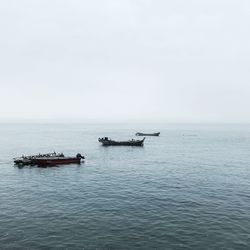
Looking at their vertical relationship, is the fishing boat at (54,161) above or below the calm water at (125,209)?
above

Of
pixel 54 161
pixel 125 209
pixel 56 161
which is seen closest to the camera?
pixel 125 209

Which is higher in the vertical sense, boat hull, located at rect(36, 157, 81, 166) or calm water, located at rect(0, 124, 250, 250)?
boat hull, located at rect(36, 157, 81, 166)

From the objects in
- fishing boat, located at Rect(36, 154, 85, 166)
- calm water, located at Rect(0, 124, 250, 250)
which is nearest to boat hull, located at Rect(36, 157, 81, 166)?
fishing boat, located at Rect(36, 154, 85, 166)

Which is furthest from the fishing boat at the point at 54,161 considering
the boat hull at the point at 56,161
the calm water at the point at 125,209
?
the calm water at the point at 125,209

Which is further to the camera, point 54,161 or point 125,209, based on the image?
point 54,161

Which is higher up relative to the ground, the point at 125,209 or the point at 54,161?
the point at 54,161

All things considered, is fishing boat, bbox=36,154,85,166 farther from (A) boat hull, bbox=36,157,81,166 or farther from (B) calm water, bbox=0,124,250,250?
(B) calm water, bbox=0,124,250,250

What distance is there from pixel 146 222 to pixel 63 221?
11.0 metres

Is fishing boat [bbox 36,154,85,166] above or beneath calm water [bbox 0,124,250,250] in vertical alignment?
above

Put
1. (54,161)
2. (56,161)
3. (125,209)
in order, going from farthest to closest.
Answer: (56,161) → (54,161) → (125,209)

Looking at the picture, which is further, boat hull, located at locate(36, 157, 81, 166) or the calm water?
boat hull, located at locate(36, 157, 81, 166)

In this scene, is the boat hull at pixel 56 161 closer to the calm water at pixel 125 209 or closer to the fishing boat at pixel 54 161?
the fishing boat at pixel 54 161

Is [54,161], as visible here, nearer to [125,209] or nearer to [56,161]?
[56,161]

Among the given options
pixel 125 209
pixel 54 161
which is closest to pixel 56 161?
pixel 54 161
